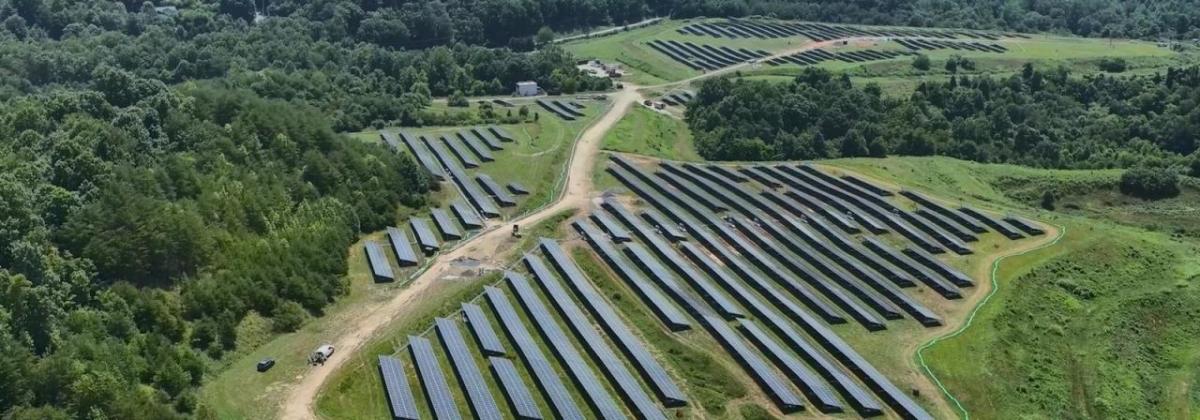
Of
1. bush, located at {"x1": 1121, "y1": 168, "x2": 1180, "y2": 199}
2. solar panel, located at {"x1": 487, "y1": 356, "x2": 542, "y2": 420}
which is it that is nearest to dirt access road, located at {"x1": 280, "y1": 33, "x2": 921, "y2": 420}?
solar panel, located at {"x1": 487, "y1": 356, "x2": 542, "y2": 420}

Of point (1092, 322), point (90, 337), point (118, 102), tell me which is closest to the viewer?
point (90, 337)

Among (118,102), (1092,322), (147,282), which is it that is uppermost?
(118,102)

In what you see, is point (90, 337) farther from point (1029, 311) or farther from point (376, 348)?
point (1029, 311)

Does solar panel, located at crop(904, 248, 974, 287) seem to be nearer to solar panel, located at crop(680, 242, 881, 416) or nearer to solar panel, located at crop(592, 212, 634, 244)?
solar panel, located at crop(680, 242, 881, 416)

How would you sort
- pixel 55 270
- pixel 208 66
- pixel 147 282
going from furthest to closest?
1. pixel 208 66
2. pixel 147 282
3. pixel 55 270

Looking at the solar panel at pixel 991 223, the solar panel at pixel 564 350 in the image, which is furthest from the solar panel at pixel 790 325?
the solar panel at pixel 991 223

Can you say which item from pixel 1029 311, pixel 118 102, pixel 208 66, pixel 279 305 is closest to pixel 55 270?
pixel 279 305

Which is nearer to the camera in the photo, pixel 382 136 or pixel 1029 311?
pixel 1029 311
